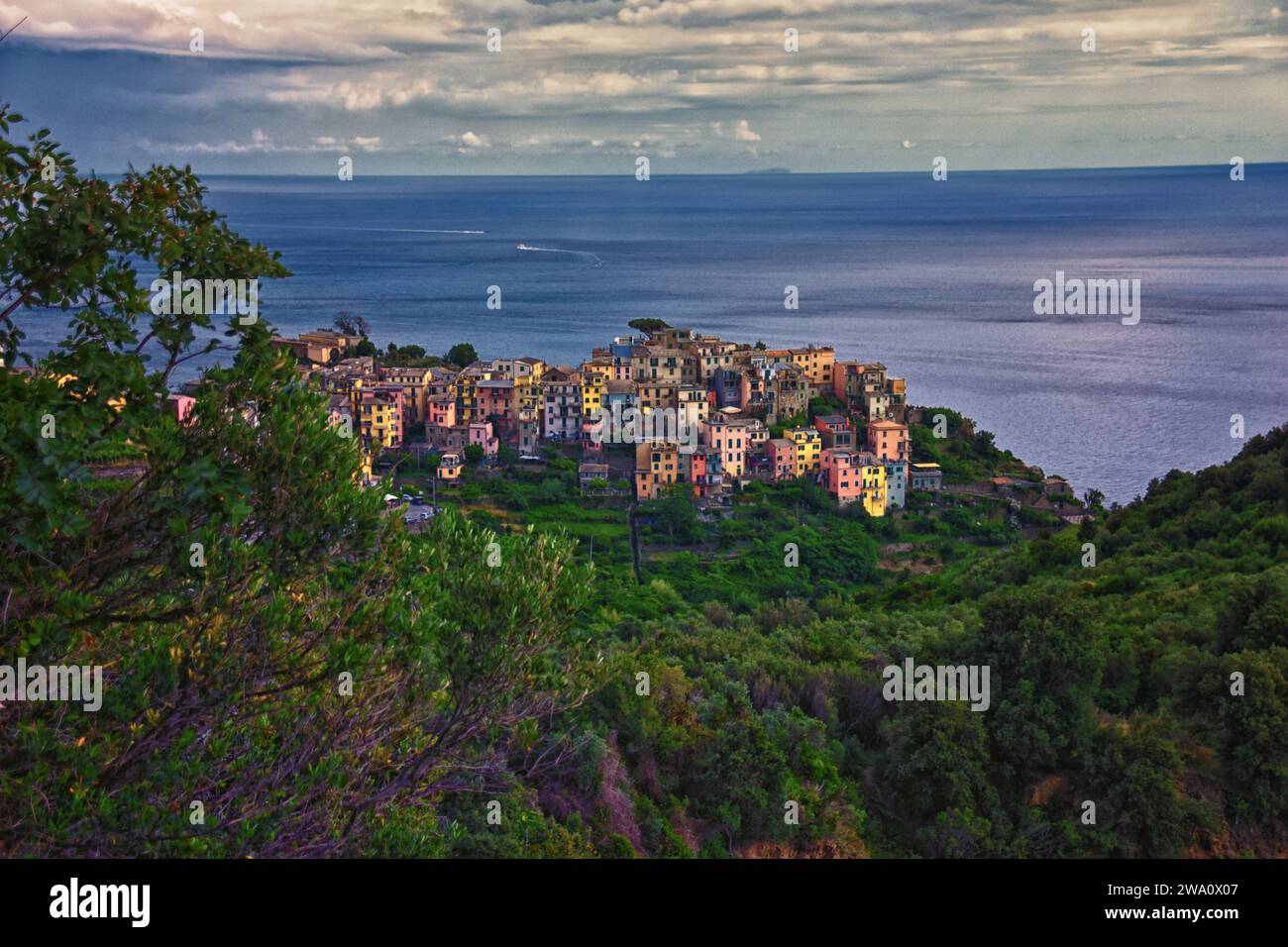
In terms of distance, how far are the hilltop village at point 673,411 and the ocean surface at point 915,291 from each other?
2.86m

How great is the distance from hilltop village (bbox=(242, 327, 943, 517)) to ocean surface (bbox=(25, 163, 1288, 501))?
2.86 metres

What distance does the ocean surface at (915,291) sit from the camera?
27203mm

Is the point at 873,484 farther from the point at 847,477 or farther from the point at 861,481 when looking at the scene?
the point at 847,477

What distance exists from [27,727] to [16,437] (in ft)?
2.46

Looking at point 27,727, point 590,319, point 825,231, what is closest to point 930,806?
point 27,727

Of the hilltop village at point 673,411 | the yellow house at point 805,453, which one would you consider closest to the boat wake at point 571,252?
the hilltop village at point 673,411

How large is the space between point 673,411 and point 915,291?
2637cm

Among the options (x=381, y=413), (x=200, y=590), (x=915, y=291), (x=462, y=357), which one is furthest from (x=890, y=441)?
(x=915, y=291)

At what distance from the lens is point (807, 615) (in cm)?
1176

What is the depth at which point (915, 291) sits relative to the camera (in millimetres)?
46844

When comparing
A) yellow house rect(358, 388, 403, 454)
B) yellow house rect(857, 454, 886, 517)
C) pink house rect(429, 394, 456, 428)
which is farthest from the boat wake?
yellow house rect(857, 454, 886, 517)

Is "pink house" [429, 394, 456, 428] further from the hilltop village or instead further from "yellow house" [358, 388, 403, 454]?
"yellow house" [358, 388, 403, 454]

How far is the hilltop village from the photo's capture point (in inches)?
838
